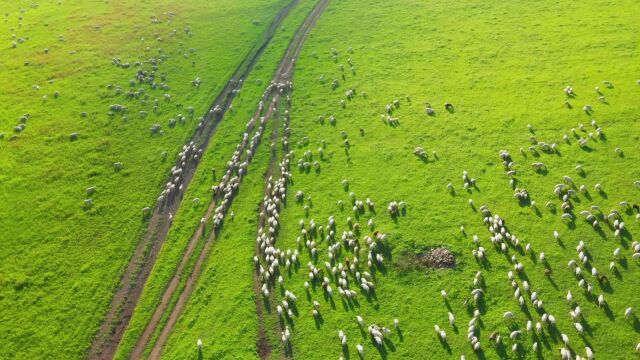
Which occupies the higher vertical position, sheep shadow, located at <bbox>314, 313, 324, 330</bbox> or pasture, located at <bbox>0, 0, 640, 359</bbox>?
pasture, located at <bbox>0, 0, 640, 359</bbox>

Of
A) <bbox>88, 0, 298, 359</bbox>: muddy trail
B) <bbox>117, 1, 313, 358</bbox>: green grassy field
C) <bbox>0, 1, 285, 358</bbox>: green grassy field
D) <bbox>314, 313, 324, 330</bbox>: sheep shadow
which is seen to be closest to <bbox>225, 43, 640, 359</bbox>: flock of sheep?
<bbox>314, 313, 324, 330</bbox>: sheep shadow

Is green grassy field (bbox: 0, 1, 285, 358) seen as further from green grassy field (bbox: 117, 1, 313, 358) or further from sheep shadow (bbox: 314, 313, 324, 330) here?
sheep shadow (bbox: 314, 313, 324, 330)

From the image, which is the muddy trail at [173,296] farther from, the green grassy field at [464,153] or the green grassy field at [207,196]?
the green grassy field at [464,153]

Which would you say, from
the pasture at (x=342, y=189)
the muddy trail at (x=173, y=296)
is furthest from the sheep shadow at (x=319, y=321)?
the muddy trail at (x=173, y=296)

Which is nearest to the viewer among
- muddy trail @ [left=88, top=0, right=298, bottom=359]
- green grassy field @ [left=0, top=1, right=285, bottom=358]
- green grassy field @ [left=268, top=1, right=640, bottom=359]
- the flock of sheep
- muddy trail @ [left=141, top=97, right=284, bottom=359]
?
the flock of sheep

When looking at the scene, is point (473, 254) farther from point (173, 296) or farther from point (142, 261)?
point (142, 261)
